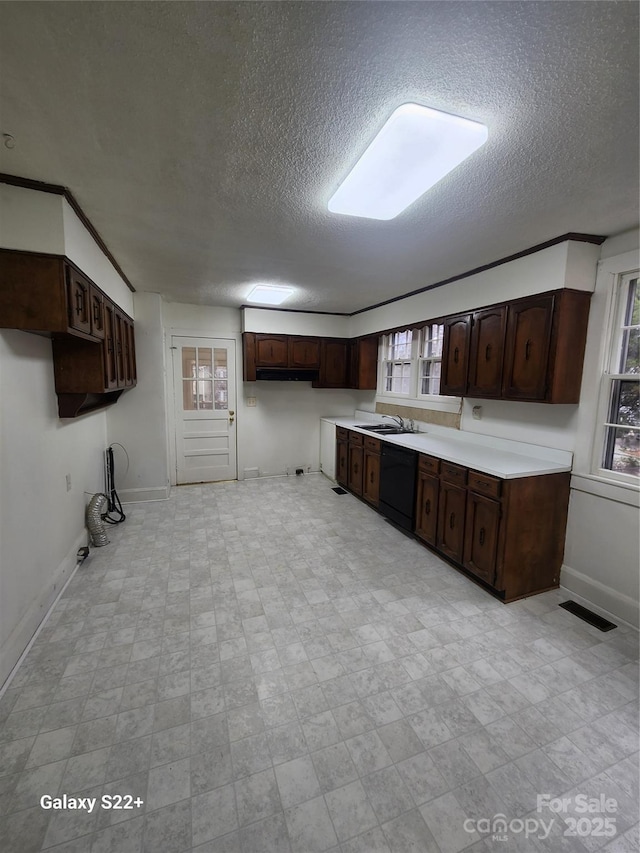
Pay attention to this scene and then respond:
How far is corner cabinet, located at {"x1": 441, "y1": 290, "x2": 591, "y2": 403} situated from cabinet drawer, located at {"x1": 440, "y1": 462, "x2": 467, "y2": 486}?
2.19ft

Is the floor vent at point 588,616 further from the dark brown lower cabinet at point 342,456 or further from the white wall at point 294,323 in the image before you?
the white wall at point 294,323

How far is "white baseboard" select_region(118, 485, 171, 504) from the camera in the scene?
14.2ft

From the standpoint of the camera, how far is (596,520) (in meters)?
2.46

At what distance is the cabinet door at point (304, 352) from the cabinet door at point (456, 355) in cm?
215

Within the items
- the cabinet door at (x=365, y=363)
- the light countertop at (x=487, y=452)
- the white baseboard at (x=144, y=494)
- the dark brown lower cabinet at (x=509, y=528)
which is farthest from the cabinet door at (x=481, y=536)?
the white baseboard at (x=144, y=494)

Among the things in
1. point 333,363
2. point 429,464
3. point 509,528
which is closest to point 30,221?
point 429,464

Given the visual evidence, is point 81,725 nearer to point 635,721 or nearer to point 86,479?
point 86,479

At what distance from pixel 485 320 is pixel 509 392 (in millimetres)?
663

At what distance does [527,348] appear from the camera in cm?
263

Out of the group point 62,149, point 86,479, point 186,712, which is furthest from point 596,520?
point 86,479

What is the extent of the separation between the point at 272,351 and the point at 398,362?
1.73 m

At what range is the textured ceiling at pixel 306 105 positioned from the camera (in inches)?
38.9

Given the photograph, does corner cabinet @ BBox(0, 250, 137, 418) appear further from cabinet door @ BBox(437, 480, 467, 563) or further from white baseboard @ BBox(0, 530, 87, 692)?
cabinet door @ BBox(437, 480, 467, 563)

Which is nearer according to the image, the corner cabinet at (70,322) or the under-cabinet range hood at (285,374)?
the corner cabinet at (70,322)
